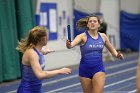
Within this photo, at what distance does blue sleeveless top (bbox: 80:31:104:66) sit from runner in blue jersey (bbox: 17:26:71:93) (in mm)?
1718

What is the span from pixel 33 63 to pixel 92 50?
2.03 meters

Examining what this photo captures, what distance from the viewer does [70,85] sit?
31.4ft

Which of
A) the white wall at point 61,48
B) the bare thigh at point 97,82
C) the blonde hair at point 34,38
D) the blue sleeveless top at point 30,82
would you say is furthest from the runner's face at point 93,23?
the white wall at point 61,48

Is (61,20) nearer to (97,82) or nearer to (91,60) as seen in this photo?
(91,60)

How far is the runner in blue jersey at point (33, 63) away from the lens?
392cm

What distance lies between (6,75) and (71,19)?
14.0 ft

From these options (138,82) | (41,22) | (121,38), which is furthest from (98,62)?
(121,38)

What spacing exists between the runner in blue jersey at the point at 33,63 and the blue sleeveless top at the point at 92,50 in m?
1.72

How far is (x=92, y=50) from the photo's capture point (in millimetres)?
5828

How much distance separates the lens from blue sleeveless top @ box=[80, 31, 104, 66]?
5.82 meters

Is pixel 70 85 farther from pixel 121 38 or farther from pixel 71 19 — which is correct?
pixel 121 38

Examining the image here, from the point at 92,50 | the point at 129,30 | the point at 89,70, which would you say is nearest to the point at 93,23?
the point at 92,50

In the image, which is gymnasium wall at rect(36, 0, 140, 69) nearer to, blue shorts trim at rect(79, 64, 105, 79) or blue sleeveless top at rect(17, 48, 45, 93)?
blue shorts trim at rect(79, 64, 105, 79)

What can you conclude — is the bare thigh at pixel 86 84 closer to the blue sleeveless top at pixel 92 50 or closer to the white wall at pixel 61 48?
the blue sleeveless top at pixel 92 50
